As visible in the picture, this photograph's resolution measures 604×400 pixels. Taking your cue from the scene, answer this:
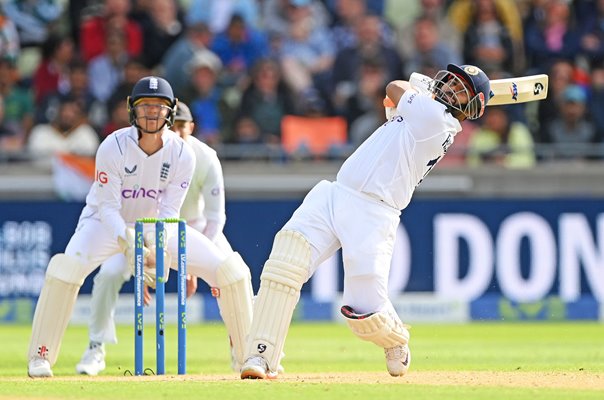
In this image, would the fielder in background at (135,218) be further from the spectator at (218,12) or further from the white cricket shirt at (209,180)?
the spectator at (218,12)

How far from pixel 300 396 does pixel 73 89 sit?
900 centimetres

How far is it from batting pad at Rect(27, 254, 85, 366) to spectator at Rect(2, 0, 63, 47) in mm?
7643

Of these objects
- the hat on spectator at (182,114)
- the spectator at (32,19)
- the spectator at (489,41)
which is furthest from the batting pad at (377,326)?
the spectator at (32,19)

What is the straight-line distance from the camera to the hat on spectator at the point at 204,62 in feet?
49.7

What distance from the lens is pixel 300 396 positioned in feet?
22.1

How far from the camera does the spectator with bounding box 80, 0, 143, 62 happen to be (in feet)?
51.2

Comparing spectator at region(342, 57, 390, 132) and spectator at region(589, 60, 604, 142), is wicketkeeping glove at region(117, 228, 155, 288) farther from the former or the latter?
spectator at region(589, 60, 604, 142)

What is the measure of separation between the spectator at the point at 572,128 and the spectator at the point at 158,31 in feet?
13.8

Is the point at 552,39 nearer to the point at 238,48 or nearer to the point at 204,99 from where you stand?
the point at 238,48

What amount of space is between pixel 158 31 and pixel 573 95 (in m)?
4.53

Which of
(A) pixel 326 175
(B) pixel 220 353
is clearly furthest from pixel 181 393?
(A) pixel 326 175

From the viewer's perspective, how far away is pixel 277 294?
24.6 ft

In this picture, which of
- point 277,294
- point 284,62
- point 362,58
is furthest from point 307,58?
point 277,294

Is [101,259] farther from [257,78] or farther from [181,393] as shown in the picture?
[257,78]
